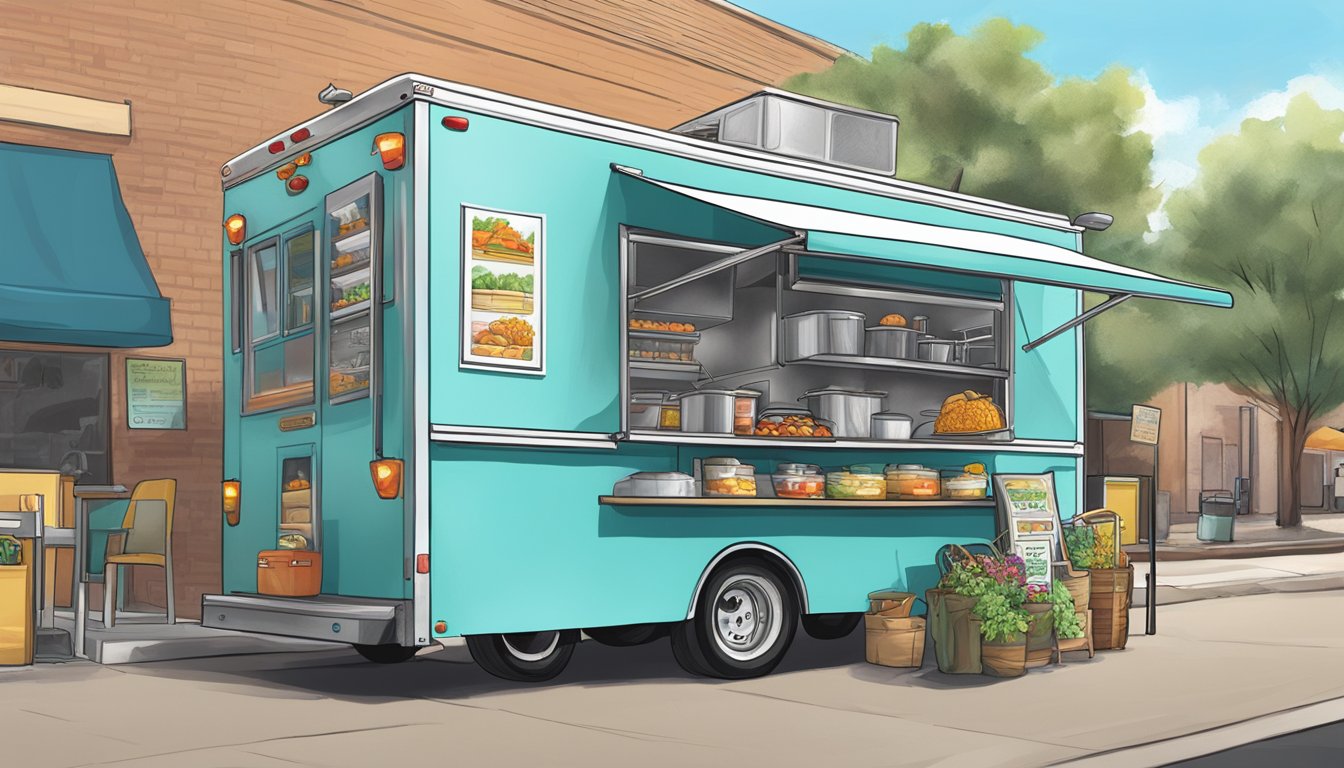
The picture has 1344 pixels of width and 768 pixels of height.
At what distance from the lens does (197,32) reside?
44.7 feet

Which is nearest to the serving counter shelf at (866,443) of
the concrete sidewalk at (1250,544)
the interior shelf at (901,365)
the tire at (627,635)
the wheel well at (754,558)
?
the interior shelf at (901,365)

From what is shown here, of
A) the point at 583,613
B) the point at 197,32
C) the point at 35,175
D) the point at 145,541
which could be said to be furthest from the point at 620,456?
the point at 197,32

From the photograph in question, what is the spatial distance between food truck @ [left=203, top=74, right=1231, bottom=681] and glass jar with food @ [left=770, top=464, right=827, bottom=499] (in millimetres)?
21

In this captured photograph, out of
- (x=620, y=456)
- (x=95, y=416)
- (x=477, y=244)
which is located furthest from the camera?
(x=95, y=416)

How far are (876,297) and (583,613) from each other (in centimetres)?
389

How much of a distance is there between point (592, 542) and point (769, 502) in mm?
1303

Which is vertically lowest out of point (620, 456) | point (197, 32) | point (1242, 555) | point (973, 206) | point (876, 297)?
point (1242, 555)

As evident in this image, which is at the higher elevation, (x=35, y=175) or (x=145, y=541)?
(x=35, y=175)

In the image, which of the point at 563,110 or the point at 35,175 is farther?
the point at 35,175

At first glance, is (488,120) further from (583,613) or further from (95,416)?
(95,416)

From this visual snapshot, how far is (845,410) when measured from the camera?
10.9 metres

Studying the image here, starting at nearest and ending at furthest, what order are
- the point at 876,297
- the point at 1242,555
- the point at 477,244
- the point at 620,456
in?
the point at 477,244 < the point at 620,456 < the point at 876,297 < the point at 1242,555

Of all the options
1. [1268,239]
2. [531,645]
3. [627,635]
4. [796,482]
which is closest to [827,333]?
[796,482]

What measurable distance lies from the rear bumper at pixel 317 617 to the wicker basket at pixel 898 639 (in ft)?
11.9
